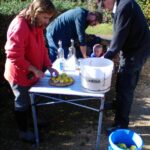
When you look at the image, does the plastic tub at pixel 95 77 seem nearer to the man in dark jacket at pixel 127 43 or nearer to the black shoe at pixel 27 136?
the man in dark jacket at pixel 127 43

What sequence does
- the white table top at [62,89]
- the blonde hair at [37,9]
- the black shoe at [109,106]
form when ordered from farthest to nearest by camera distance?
the black shoe at [109,106] < the white table top at [62,89] < the blonde hair at [37,9]

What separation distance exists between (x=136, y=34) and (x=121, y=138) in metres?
1.18

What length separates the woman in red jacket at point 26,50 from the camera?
3.18 m

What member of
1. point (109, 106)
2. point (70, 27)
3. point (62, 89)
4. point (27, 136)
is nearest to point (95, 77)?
point (62, 89)

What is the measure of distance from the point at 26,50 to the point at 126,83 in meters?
1.29

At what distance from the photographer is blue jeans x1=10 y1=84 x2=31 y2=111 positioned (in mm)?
3539

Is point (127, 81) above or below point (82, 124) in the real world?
above

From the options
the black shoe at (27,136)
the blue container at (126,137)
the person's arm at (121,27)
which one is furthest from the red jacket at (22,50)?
the blue container at (126,137)

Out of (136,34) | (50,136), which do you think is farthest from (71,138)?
(136,34)

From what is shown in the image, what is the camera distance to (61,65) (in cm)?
397

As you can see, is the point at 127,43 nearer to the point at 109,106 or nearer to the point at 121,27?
the point at 121,27

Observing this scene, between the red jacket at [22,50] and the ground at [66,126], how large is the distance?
0.91 m

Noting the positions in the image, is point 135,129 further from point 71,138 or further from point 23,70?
point 23,70

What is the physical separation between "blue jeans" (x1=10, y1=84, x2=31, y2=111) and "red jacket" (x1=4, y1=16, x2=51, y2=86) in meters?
0.07
